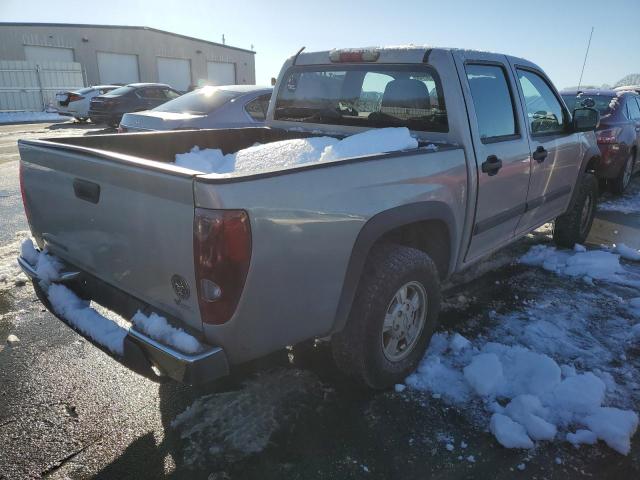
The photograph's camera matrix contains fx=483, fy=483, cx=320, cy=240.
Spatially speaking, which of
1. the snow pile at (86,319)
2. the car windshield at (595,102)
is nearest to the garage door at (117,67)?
the car windshield at (595,102)

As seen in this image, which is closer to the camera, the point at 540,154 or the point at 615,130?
the point at 540,154

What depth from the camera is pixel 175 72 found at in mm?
33969

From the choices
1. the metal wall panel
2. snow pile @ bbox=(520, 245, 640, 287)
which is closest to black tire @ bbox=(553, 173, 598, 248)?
snow pile @ bbox=(520, 245, 640, 287)

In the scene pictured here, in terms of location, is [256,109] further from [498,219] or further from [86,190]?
[86,190]

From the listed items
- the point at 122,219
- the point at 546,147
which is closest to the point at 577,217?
the point at 546,147

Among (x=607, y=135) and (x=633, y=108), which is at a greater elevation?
(x=633, y=108)

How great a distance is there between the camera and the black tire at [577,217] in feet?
16.7

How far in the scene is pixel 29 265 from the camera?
2.83 meters

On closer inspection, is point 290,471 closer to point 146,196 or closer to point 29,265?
point 146,196

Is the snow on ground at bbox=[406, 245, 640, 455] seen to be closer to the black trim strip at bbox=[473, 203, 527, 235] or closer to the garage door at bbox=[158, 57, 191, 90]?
the black trim strip at bbox=[473, 203, 527, 235]

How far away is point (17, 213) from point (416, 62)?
573 centimetres

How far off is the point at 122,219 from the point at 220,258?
2.03ft

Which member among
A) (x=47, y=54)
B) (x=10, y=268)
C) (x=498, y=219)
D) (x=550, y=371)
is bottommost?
(x=10, y=268)

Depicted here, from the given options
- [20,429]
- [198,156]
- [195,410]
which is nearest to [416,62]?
[198,156]
